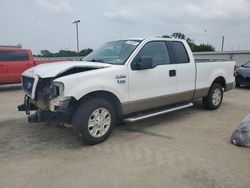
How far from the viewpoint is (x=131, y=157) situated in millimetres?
4109

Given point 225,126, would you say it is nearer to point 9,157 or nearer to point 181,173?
point 181,173

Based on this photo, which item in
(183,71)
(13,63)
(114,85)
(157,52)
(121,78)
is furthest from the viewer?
(13,63)

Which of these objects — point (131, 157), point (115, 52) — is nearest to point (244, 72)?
point (115, 52)

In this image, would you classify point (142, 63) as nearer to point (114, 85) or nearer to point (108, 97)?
point (114, 85)

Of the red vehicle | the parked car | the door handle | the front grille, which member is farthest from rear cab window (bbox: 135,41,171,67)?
the red vehicle

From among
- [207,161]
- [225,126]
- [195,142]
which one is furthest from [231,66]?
[207,161]

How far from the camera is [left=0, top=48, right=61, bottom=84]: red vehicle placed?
38.4 feet

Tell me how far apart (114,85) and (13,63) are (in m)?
8.63

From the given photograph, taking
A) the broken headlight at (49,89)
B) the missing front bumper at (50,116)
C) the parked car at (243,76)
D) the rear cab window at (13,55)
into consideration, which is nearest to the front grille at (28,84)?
the broken headlight at (49,89)

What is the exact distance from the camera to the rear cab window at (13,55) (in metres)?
11.8

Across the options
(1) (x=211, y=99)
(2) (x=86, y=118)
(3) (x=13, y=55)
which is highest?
(3) (x=13, y=55)

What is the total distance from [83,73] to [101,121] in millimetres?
889

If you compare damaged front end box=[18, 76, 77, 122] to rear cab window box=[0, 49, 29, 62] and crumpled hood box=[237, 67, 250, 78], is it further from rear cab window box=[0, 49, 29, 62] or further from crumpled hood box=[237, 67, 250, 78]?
crumpled hood box=[237, 67, 250, 78]

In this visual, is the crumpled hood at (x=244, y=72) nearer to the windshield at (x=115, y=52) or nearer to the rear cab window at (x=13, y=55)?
the windshield at (x=115, y=52)
